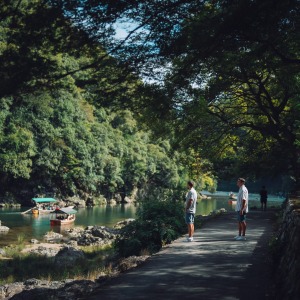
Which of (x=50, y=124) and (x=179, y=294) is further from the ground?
(x=50, y=124)

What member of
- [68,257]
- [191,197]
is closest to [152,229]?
[191,197]

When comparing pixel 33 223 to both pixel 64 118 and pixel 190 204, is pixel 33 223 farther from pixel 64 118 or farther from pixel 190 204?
pixel 190 204

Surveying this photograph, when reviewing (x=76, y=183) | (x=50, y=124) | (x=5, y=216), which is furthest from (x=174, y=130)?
(x=76, y=183)

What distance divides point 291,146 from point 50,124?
4076 cm

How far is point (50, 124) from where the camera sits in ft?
183

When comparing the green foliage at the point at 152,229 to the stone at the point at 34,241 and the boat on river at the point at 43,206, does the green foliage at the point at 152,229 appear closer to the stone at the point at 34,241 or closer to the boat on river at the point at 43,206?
the stone at the point at 34,241

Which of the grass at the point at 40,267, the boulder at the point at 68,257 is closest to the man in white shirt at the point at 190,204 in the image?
the grass at the point at 40,267

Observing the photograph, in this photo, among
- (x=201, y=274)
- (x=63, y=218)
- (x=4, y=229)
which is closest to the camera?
(x=201, y=274)

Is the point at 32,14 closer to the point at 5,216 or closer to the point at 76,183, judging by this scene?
the point at 5,216

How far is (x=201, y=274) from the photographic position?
8719 millimetres

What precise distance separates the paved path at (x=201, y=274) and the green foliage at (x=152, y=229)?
205 cm

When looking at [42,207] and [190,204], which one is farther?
[42,207]

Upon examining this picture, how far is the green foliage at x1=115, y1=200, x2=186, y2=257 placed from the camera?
14.9 metres

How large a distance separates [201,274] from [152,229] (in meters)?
6.59
